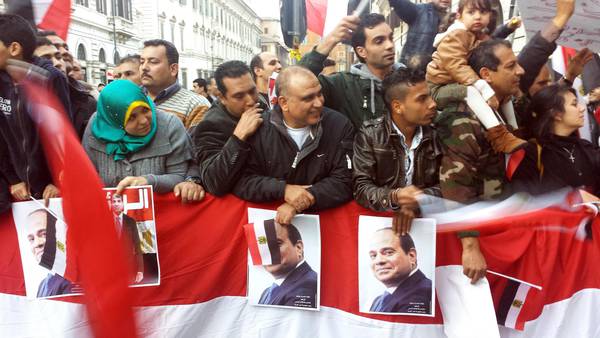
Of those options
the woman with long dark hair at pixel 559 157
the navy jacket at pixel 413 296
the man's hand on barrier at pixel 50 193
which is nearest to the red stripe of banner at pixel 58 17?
the man's hand on barrier at pixel 50 193

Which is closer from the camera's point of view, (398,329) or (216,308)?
(398,329)

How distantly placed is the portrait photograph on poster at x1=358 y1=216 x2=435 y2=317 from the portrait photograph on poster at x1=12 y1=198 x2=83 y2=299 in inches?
62.5

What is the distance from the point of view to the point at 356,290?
2881 mm

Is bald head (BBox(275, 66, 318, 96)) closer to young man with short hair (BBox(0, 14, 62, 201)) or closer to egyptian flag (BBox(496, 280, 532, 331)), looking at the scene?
young man with short hair (BBox(0, 14, 62, 201))

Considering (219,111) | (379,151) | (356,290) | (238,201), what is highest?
(219,111)

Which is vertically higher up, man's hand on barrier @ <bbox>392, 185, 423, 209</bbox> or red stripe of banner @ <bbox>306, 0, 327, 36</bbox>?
red stripe of banner @ <bbox>306, 0, 327, 36</bbox>

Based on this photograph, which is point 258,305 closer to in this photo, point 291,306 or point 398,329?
point 291,306

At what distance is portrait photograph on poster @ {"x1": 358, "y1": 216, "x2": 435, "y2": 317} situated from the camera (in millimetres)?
2756

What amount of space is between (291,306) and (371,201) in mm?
758

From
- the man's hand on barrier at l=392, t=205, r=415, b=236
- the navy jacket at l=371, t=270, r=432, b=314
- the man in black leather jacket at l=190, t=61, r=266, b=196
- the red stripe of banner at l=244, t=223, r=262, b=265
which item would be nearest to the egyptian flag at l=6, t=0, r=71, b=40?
the man in black leather jacket at l=190, t=61, r=266, b=196

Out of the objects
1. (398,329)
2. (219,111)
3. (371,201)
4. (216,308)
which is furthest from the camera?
(219,111)

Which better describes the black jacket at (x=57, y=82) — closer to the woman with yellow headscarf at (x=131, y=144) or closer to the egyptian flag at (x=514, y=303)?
the woman with yellow headscarf at (x=131, y=144)

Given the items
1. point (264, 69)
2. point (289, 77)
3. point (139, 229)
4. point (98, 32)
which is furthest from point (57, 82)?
point (98, 32)

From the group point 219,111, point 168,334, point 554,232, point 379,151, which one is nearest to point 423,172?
point 379,151
